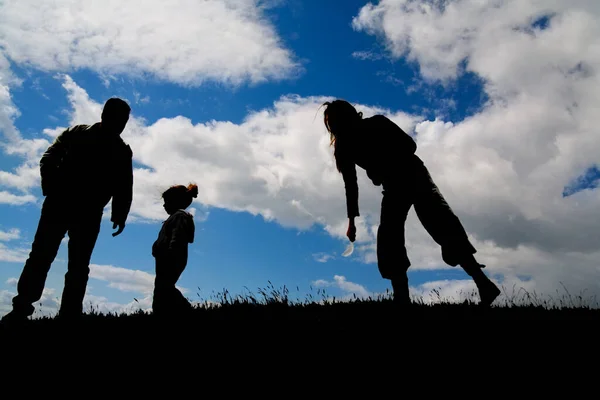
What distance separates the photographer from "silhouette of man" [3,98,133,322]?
5051mm

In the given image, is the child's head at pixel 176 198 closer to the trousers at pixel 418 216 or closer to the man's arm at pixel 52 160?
the man's arm at pixel 52 160

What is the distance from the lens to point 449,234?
485cm

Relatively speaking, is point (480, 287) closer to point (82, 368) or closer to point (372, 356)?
point (372, 356)

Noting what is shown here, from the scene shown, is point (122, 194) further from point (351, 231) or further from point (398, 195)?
point (398, 195)

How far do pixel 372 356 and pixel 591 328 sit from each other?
2199 millimetres

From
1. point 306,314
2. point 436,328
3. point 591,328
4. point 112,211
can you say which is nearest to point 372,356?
point 436,328

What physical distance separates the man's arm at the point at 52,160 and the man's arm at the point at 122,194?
28.0 inches

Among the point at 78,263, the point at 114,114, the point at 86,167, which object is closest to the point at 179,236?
the point at 78,263

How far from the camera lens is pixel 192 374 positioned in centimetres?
283

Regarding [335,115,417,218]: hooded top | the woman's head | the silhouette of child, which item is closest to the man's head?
the silhouette of child

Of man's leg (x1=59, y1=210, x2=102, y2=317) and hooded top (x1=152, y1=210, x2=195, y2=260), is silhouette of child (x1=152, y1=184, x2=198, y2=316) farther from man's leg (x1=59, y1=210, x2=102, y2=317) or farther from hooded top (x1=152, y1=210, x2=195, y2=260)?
man's leg (x1=59, y1=210, x2=102, y2=317)

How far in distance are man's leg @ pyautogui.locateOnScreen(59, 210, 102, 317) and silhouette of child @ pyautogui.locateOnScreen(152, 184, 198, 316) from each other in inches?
31.6

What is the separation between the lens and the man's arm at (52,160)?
5250 millimetres

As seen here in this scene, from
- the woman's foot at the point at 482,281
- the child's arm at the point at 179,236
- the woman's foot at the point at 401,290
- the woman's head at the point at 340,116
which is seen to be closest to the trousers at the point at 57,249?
the child's arm at the point at 179,236
